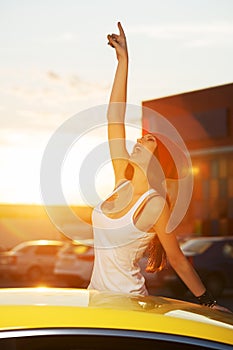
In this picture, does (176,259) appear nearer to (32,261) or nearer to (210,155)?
(32,261)

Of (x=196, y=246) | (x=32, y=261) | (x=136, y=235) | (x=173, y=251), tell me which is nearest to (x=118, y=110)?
(x=136, y=235)

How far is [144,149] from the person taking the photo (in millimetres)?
4969

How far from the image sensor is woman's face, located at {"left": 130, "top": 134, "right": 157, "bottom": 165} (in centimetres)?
496

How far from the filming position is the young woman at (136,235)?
15.4ft

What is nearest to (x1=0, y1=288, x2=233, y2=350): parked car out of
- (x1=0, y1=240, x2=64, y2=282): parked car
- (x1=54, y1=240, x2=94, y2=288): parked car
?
(x1=54, y1=240, x2=94, y2=288): parked car

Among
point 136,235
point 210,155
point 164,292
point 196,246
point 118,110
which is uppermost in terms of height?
point 210,155

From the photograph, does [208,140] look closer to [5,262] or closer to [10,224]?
[10,224]

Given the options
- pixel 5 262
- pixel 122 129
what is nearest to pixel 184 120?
pixel 5 262

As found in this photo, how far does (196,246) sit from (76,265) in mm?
4185

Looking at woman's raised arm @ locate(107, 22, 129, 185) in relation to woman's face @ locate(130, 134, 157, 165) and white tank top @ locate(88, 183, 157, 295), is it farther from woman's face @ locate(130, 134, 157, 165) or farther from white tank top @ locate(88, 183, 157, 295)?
white tank top @ locate(88, 183, 157, 295)

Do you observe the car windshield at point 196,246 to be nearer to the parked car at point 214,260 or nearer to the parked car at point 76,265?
the parked car at point 214,260

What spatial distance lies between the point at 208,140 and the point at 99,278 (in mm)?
50535

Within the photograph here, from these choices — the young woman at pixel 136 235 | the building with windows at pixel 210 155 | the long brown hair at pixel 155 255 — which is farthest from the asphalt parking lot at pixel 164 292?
the building with windows at pixel 210 155

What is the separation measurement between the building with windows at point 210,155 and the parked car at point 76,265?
90.9 feet
